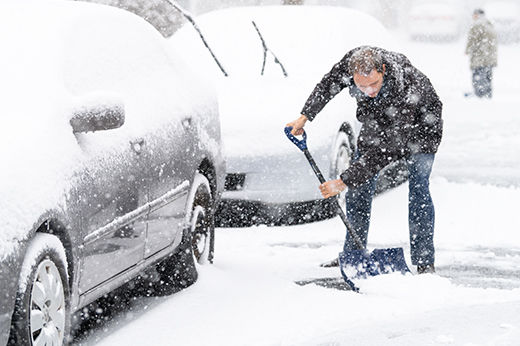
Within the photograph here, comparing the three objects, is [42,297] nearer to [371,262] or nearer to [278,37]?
[371,262]

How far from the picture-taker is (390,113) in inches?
266

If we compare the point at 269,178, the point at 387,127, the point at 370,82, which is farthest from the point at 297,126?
the point at 269,178

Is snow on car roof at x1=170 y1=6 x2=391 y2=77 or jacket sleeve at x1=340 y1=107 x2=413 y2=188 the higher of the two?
snow on car roof at x1=170 y1=6 x2=391 y2=77

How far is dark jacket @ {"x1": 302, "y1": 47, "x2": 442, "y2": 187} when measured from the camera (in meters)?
6.49

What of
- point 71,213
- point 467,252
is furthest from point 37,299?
point 467,252

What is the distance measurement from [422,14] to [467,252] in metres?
27.4

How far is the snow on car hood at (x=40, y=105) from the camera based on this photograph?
441cm

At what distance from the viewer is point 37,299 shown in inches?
178

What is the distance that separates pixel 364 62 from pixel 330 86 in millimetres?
693

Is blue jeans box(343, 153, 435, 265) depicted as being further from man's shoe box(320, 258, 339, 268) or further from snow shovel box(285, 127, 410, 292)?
man's shoe box(320, 258, 339, 268)

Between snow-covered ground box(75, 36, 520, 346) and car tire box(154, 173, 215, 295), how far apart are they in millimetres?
92

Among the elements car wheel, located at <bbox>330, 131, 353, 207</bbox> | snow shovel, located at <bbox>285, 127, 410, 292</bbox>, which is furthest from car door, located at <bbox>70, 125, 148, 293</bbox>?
car wheel, located at <bbox>330, 131, 353, 207</bbox>

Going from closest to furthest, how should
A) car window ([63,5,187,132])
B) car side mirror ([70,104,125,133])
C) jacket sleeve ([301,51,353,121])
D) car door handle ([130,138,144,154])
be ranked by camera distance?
1. car side mirror ([70,104,125,133])
2. car window ([63,5,187,132])
3. car door handle ([130,138,144,154])
4. jacket sleeve ([301,51,353,121])

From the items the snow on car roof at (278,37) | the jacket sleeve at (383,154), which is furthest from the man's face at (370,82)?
the snow on car roof at (278,37)
